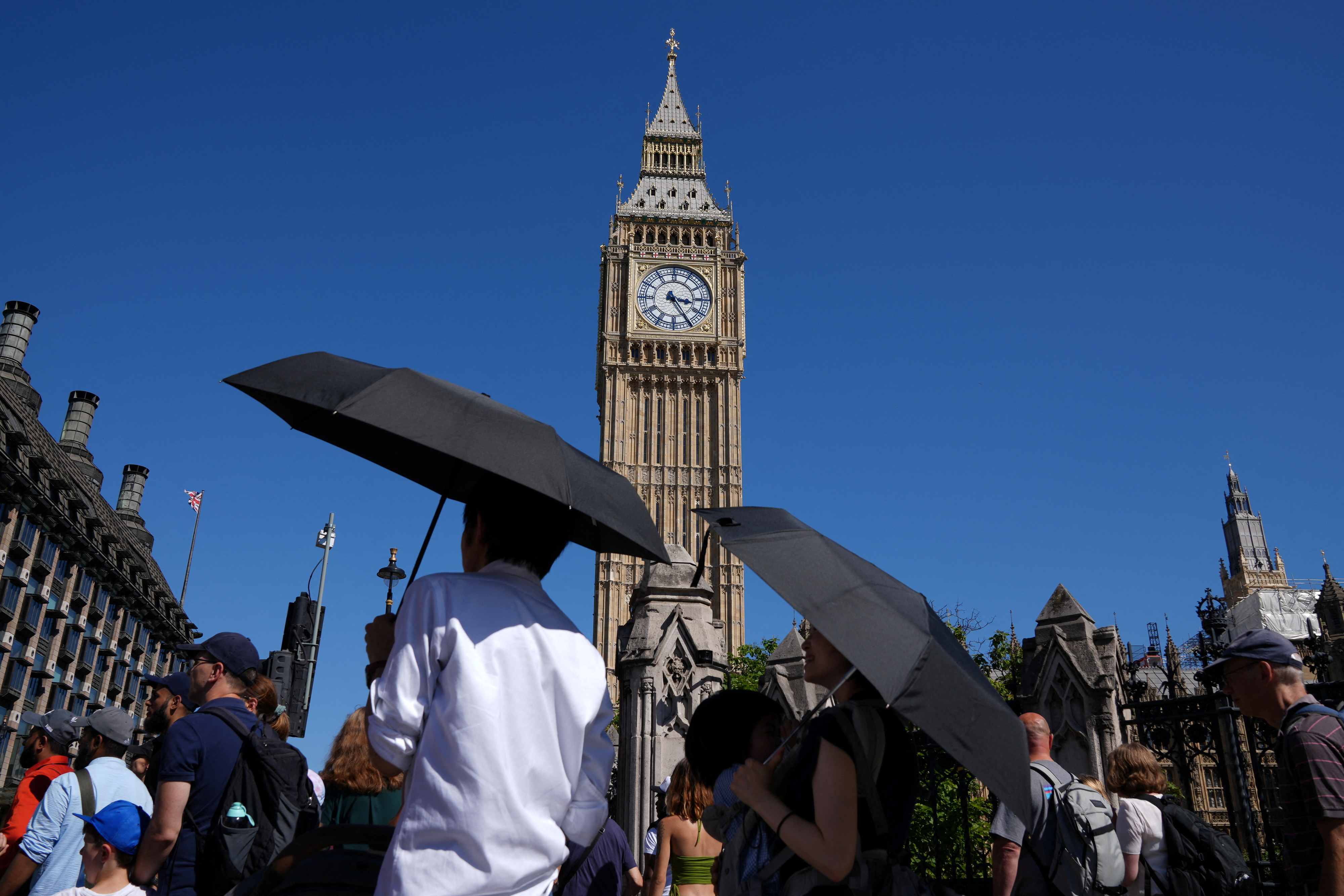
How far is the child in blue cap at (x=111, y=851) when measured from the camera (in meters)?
3.78

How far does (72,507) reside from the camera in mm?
42281

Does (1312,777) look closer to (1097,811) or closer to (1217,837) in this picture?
(1097,811)

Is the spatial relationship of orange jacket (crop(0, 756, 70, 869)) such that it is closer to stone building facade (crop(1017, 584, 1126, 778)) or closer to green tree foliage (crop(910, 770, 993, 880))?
green tree foliage (crop(910, 770, 993, 880))

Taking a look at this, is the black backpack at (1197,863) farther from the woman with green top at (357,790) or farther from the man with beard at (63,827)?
the man with beard at (63,827)

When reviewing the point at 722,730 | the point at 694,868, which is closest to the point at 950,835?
the point at 694,868

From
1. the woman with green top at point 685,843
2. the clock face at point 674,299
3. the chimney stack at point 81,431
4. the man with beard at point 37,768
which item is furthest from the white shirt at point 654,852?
the chimney stack at point 81,431

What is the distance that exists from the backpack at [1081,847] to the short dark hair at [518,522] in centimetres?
270

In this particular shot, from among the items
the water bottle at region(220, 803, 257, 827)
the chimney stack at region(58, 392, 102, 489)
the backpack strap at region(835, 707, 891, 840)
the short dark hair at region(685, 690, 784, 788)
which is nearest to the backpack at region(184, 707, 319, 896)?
the water bottle at region(220, 803, 257, 827)

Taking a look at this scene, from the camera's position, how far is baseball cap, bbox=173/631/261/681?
3.90m

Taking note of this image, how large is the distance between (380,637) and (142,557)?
58.8 m

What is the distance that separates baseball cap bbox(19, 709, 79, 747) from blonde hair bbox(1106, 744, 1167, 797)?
574 centimetres

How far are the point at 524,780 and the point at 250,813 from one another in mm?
1786

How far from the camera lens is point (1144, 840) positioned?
4.51m

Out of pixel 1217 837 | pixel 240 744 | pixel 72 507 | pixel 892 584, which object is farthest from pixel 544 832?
pixel 72 507
